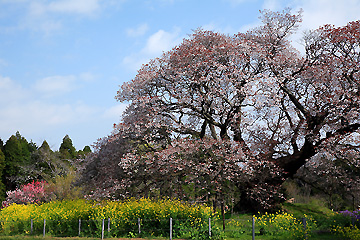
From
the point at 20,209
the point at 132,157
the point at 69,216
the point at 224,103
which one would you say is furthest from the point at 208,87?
the point at 20,209

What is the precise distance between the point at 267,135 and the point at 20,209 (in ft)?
53.3

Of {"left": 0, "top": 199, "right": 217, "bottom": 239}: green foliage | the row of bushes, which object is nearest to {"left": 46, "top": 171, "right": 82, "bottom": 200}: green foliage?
{"left": 0, "top": 199, "right": 217, "bottom": 239}: green foliage

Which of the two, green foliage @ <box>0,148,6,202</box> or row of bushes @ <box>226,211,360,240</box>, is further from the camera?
green foliage @ <box>0,148,6,202</box>

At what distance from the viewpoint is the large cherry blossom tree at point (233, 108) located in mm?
19016

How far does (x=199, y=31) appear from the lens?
22156 mm

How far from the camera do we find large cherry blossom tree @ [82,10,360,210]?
1902cm

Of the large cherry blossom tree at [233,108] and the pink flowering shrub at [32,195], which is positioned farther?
the pink flowering shrub at [32,195]

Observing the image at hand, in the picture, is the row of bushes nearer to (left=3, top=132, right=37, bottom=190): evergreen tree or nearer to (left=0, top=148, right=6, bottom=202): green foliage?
(left=0, top=148, right=6, bottom=202): green foliage

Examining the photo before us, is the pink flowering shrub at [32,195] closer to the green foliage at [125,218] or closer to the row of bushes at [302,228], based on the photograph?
the green foliage at [125,218]

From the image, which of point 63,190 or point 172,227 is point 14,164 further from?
point 172,227

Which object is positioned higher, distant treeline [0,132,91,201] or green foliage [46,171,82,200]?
distant treeline [0,132,91,201]

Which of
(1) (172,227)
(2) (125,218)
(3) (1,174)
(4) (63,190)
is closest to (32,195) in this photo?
(4) (63,190)

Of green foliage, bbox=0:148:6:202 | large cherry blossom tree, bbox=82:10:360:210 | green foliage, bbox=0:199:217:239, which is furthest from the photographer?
green foliage, bbox=0:148:6:202

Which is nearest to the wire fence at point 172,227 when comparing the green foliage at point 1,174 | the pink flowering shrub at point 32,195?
the pink flowering shrub at point 32,195
